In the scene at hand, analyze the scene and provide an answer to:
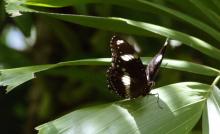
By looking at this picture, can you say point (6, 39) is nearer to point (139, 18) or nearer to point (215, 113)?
point (139, 18)

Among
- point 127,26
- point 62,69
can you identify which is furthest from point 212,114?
point 62,69

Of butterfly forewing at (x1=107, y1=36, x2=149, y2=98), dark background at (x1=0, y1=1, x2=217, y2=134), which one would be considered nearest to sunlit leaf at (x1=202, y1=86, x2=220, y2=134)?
butterfly forewing at (x1=107, y1=36, x2=149, y2=98)

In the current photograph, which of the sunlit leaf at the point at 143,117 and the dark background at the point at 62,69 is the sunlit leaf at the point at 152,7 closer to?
the sunlit leaf at the point at 143,117

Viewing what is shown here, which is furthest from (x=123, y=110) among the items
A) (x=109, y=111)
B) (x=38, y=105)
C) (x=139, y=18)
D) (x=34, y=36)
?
(x=34, y=36)

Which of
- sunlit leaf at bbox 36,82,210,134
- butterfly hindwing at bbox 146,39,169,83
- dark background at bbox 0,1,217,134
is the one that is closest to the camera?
sunlit leaf at bbox 36,82,210,134

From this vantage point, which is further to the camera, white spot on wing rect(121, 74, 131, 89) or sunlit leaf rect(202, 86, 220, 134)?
white spot on wing rect(121, 74, 131, 89)

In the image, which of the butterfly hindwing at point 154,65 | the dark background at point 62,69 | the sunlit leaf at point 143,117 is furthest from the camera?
the dark background at point 62,69

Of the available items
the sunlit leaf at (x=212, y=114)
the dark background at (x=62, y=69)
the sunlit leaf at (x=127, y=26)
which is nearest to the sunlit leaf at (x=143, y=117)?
the sunlit leaf at (x=212, y=114)

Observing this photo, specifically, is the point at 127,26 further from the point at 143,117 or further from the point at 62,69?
the point at 62,69

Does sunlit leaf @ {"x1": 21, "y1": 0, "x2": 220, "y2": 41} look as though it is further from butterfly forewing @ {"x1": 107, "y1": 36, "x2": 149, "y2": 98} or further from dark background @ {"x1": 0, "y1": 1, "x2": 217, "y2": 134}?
dark background @ {"x1": 0, "y1": 1, "x2": 217, "y2": 134}
